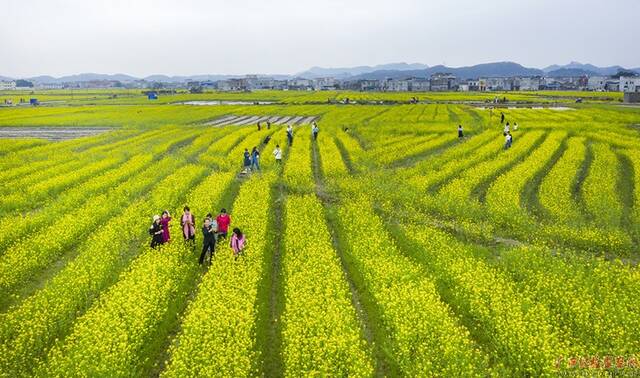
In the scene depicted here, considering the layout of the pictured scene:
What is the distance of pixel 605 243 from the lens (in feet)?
58.4

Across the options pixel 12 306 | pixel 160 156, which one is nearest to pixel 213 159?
pixel 160 156

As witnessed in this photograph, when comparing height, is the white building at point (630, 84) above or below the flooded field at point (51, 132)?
above

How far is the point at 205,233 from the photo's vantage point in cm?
1600

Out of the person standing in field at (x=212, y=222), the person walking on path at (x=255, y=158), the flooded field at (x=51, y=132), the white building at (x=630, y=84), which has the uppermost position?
the white building at (x=630, y=84)

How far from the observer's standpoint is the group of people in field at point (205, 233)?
53.1 ft

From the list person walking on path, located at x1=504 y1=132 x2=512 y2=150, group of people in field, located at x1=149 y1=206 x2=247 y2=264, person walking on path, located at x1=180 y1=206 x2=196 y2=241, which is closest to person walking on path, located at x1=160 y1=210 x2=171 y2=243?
group of people in field, located at x1=149 y1=206 x2=247 y2=264

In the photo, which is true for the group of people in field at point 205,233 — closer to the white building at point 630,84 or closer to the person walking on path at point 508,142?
the person walking on path at point 508,142

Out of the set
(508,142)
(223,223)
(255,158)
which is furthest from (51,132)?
(508,142)

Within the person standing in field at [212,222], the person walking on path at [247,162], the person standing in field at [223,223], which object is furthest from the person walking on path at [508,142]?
the person standing in field at [212,222]

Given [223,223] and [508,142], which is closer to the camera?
[223,223]

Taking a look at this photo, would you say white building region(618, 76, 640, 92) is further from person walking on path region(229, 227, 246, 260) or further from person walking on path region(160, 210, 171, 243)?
person walking on path region(160, 210, 171, 243)

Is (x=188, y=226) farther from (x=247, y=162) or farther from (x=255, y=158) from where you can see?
(x=255, y=158)

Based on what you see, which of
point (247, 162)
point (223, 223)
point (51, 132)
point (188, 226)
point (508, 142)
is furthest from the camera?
point (51, 132)

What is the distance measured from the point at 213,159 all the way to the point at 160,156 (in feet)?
20.4
